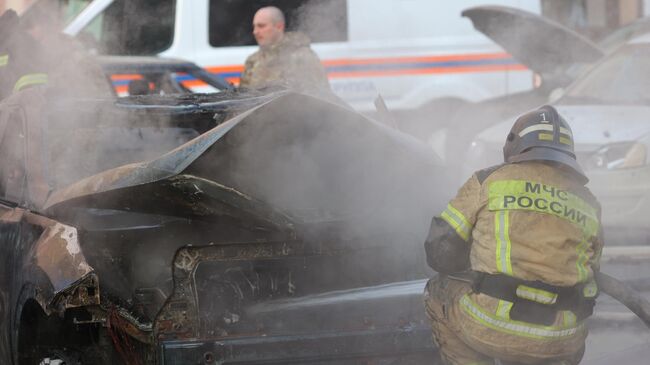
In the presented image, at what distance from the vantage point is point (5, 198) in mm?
5000

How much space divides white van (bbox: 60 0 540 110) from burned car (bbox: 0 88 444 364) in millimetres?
5624

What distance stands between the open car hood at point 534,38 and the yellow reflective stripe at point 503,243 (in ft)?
18.4

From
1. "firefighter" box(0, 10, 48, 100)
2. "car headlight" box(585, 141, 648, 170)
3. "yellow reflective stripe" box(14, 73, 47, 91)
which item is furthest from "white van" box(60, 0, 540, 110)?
"yellow reflective stripe" box(14, 73, 47, 91)

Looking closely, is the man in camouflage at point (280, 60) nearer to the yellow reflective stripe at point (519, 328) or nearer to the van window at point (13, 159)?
the van window at point (13, 159)

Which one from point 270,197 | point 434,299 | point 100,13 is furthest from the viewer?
point 100,13

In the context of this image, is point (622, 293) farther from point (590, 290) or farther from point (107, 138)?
point (107, 138)

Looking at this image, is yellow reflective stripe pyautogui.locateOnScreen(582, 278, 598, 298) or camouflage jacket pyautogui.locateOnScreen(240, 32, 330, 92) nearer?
yellow reflective stripe pyautogui.locateOnScreen(582, 278, 598, 298)

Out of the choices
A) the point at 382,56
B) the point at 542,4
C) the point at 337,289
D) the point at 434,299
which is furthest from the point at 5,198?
the point at 542,4

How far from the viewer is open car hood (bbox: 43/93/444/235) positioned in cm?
383

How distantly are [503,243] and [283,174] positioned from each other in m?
1.55

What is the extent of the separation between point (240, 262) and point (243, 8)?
22.2ft

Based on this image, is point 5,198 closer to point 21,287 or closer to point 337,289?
point 21,287

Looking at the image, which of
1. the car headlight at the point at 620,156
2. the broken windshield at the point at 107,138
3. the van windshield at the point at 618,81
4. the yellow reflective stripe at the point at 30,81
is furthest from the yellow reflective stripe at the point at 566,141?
the van windshield at the point at 618,81

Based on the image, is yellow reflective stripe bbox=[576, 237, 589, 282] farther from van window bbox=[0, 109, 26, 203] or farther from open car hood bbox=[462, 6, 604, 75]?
open car hood bbox=[462, 6, 604, 75]
